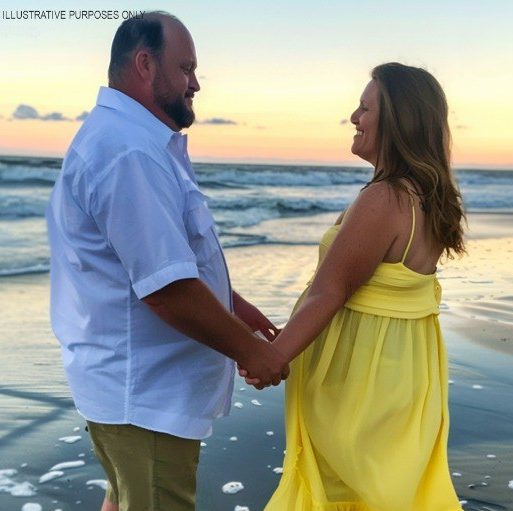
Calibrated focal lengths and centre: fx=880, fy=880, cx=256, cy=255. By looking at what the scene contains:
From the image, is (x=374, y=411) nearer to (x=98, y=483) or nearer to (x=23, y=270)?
(x=98, y=483)

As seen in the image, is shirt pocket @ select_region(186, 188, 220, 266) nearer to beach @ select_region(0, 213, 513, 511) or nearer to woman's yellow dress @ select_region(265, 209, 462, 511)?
woman's yellow dress @ select_region(265, 209, 462, 511)

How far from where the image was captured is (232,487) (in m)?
4.04

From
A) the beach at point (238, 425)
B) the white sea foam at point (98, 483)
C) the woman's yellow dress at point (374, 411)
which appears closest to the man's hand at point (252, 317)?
the woman's yellow dress at point (374, 411)

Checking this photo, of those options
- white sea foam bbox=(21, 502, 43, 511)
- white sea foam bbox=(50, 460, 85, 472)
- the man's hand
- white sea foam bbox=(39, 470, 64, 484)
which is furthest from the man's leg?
white sea foam bbox=(50, 460, 85, 472)

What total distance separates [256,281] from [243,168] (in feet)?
69.7

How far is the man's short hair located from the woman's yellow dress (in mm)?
792

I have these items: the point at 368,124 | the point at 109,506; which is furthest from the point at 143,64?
the point at 109,506

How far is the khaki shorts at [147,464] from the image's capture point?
2.48 m

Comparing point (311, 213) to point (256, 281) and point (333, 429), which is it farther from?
point (333, 429)

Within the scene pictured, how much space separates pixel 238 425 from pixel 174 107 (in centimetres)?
264

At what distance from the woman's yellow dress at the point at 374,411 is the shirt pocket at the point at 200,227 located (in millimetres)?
420

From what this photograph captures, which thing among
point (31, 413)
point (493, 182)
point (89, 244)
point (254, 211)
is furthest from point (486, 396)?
point (493, 182)

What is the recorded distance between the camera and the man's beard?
8.22 feet

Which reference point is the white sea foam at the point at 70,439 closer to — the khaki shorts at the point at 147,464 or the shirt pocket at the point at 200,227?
the khaki shorts at the point at 147,464
